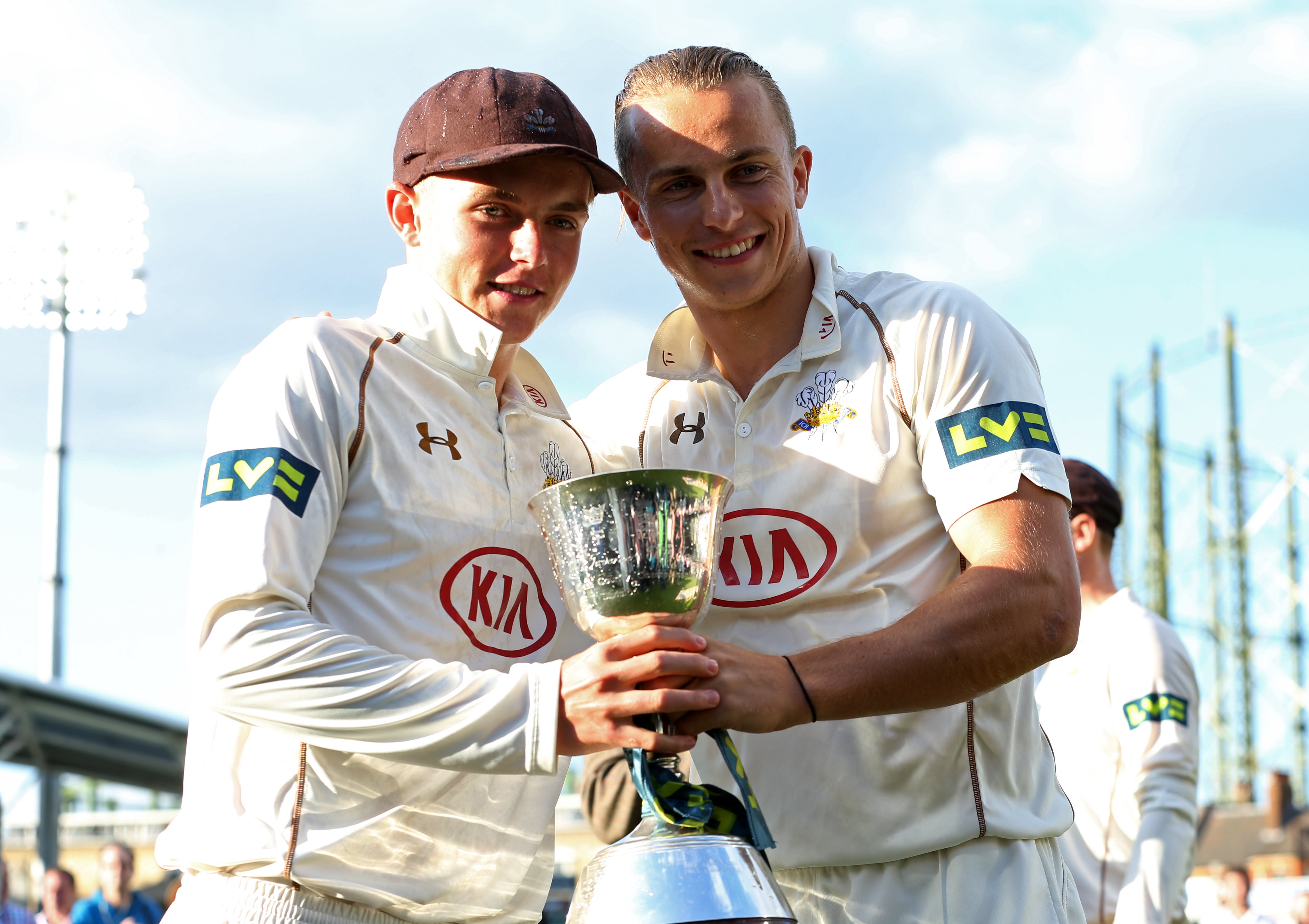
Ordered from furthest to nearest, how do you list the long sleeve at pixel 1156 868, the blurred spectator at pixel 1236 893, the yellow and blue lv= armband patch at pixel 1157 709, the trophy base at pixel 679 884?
1. the blurred spectator at pixel 1236 893
2. the yellow and blue lv= armband patch at pixel 1157 709
3. the long sleeve at pixel 1156 868
4. the trophy base at pixel 679 884

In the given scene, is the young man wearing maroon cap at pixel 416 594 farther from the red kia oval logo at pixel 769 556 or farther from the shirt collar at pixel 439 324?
the red kia oval logo at pixel 769 556

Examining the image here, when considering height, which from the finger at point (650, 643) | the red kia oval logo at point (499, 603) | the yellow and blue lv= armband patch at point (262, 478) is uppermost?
the yellow and blue lv= armband patch at point (262, 478)

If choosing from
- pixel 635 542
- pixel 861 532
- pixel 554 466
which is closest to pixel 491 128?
pixel 554 466

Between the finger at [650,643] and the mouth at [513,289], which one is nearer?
the finger at [650,643]

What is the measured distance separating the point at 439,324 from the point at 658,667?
1.09m

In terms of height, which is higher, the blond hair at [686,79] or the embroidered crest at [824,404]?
the blond hair at [686,79]

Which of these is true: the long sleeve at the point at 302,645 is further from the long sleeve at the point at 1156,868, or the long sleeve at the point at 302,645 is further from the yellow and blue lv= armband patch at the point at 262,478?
the long sleeve at the point at 1156,868

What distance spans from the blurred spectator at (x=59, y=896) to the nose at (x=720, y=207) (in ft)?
35.7

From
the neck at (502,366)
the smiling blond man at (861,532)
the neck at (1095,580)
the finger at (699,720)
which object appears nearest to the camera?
the finger at (699,720)

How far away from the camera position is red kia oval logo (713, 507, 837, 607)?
3.11m

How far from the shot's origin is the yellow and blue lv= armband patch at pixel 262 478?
105 inches

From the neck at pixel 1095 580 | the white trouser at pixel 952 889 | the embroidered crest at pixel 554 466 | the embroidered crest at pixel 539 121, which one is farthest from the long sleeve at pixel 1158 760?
the embroidered crest at pixel 539 121

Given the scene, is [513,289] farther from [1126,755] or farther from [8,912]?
[8,912]

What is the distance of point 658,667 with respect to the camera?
246cm
